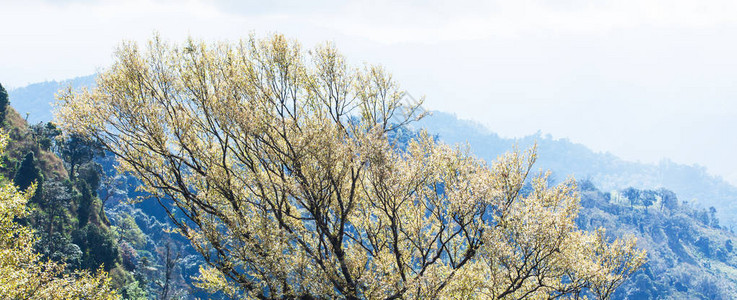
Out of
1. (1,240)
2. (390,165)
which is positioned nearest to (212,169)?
(390,165)

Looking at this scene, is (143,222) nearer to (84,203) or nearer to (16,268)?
(84,203)

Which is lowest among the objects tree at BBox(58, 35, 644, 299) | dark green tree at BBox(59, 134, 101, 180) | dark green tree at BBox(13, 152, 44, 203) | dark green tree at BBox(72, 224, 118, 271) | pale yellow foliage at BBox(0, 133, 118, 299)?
pale yellow foliage at BBox(0, 133, 118, 299)

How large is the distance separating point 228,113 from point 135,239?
15379 centimetres

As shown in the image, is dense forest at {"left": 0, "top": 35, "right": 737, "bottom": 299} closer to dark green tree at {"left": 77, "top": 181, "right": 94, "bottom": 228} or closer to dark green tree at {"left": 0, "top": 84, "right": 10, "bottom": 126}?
dark green tree at {"left": 77, "top": 181, "right": 94, "bottom": 228}

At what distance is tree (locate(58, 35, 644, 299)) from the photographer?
48.8 feet

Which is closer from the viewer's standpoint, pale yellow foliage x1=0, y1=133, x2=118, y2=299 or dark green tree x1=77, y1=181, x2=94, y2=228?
pale yellow foliage x1=0, y1=133, x2=118, y2=299

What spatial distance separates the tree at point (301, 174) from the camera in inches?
585

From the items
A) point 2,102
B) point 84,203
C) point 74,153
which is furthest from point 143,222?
point 2,102

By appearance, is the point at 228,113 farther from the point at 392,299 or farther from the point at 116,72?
the point at 392,299

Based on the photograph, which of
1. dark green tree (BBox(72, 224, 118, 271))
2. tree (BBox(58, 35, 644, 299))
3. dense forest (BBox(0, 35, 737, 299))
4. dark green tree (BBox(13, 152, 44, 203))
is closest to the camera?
tree (BBox(58, 35, 644, 299))

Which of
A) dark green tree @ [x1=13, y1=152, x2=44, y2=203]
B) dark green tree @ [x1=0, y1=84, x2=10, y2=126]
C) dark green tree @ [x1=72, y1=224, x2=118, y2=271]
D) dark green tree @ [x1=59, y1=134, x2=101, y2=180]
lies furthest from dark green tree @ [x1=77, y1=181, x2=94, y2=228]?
dark green tree @ [x1=0, y1=84, x2=10, y2=126]

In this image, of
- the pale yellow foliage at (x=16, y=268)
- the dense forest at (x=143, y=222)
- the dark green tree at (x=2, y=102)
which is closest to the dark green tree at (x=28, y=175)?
the dense forest at (x=143, y=222)

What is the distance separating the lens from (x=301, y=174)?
15.3 meters

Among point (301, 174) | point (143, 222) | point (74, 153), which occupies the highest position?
point (143, 222)
